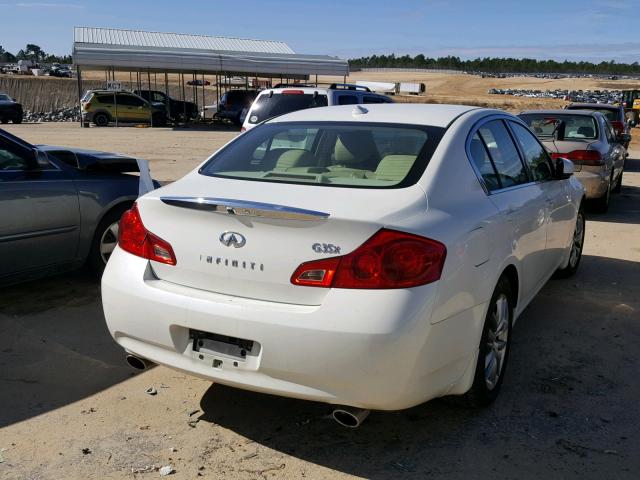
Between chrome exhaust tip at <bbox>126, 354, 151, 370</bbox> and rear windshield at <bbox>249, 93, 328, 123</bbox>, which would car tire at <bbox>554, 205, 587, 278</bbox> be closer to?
chrome exhaust tip at <bbox>126, 354, 151, 370</bbox>

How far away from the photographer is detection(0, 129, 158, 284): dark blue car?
512 centimetres

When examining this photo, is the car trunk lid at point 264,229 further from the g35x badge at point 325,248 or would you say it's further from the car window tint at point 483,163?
the car window tint at point 483,163

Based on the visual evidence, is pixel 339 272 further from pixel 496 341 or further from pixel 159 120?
pixel 159 120

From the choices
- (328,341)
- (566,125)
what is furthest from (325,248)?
(566,125)

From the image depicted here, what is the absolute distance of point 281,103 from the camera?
12.0 meters

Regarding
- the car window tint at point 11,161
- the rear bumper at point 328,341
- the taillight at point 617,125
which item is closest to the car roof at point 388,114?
the rear bumper at point 328,341

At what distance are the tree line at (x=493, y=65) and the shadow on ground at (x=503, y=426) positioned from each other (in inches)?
6514

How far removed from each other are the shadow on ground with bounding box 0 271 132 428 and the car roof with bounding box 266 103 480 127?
6.53ft

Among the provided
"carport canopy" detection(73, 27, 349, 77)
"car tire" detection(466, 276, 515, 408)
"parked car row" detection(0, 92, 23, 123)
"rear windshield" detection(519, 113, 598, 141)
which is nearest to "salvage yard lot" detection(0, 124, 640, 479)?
"car tire" detection(466, 276, 515, 408)

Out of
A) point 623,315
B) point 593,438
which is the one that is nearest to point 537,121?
point 623,315

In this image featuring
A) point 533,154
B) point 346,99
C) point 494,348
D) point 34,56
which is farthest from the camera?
point 34,56

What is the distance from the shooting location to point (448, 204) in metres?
3.29

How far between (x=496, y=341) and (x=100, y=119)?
31.3 meters

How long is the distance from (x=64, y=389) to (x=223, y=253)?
62.9 inches
